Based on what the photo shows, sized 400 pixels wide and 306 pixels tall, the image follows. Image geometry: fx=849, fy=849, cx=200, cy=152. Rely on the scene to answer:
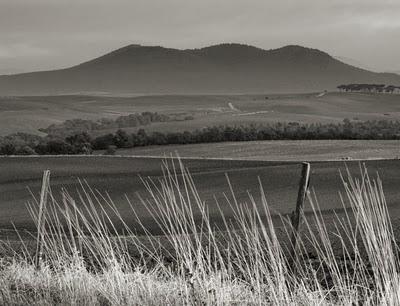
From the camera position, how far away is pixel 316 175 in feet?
74.2

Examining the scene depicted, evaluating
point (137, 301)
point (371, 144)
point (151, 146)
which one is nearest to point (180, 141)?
point (151, 146)

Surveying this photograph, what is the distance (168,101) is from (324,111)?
53450 mm

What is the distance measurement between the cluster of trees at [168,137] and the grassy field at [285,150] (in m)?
1.57

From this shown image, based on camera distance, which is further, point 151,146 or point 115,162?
point 151,146

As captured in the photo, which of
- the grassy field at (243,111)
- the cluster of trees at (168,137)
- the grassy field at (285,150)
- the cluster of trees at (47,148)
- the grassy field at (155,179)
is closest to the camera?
the grassy field at (155,179)

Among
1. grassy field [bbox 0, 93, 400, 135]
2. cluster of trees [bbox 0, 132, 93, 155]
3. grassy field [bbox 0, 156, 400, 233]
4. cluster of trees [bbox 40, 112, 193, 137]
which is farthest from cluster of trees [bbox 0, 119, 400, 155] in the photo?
cluster of trees [bbox 40, 112, 193, 137]

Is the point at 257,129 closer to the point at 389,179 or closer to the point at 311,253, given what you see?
the point at 389,179

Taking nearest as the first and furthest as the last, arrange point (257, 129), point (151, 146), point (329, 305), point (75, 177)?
1. point (329, 305)
2. point (75, 177)
3. point (151, 146)
4. point (257, 129)

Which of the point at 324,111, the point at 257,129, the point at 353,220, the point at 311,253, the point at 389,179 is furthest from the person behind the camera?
the point at 324,111

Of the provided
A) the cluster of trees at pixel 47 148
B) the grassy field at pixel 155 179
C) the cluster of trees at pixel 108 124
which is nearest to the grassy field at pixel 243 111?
the cluster of trees at pixel 108 124

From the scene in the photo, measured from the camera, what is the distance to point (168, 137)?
45.4 meters

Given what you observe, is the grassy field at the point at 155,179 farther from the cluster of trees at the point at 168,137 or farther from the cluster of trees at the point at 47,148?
the cluster of trees at the point at 168,137

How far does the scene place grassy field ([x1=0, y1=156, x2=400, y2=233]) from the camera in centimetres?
1984

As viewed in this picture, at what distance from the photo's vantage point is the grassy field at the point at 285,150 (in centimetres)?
3668
